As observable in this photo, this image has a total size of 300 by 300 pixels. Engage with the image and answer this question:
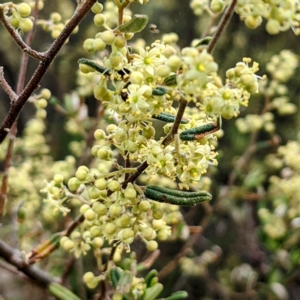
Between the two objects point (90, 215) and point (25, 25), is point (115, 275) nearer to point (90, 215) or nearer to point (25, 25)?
point (90, 215)

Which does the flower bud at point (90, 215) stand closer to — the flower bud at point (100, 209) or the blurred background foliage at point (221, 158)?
the flower bud at point (100, 209)

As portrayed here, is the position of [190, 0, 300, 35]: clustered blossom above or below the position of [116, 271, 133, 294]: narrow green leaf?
above

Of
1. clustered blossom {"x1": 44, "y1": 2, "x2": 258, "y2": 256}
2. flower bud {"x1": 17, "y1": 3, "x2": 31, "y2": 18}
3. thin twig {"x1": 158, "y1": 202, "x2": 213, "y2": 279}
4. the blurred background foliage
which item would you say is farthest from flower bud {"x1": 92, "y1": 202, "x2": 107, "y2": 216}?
the blurred background foliage

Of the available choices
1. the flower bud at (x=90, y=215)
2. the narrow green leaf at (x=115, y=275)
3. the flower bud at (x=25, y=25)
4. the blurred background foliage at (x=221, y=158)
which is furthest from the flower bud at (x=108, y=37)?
the blurred background foliage at (x=221, y=158)

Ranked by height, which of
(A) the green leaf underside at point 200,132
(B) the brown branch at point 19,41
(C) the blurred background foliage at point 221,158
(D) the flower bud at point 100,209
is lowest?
(C) the blurred background foliage at point 221,158

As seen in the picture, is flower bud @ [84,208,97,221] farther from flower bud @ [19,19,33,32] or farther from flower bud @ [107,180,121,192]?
flower bud @ [19,19,33,32]

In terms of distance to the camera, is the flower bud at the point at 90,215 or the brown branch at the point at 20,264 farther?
the brown branch at the point at 20,264

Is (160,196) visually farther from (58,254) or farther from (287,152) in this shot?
(58,254)
